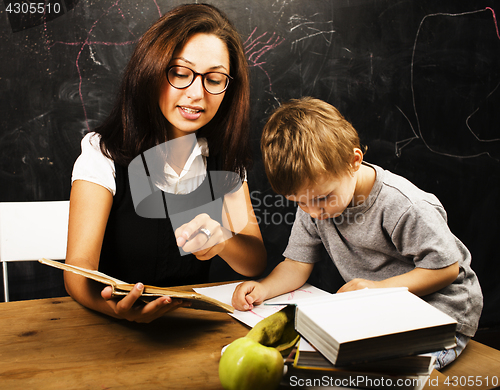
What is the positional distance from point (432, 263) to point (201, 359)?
0.51 m

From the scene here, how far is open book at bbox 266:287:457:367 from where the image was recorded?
0.38 m

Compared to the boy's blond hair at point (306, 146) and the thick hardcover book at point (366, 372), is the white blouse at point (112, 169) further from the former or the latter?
the thick hardcover book at point (366, 372)

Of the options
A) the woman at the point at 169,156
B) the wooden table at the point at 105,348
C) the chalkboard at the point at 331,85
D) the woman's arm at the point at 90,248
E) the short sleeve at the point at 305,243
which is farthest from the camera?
the chalkboard at the point at 331,85

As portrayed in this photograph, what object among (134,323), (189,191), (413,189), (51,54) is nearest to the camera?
(134,323)

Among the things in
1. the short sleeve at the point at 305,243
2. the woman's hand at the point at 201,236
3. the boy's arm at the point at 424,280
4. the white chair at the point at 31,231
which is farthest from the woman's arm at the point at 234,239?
the white chair at the point at 31,231

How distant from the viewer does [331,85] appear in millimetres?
1789

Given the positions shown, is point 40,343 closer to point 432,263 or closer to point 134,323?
point 134,323

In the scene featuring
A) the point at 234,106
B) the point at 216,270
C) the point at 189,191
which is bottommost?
the point at 216,270

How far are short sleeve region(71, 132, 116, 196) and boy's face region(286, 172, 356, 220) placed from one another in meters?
0.48

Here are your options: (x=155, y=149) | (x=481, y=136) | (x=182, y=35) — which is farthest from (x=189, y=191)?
(x=481, y=136)

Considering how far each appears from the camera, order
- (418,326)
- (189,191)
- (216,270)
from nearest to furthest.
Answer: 1. (418,326)
2. (189,191)
3. (216,270)

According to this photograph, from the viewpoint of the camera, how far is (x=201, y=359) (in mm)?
544

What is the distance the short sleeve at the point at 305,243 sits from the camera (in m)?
0.99

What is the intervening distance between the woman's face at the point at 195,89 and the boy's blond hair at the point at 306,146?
0.72 feet
